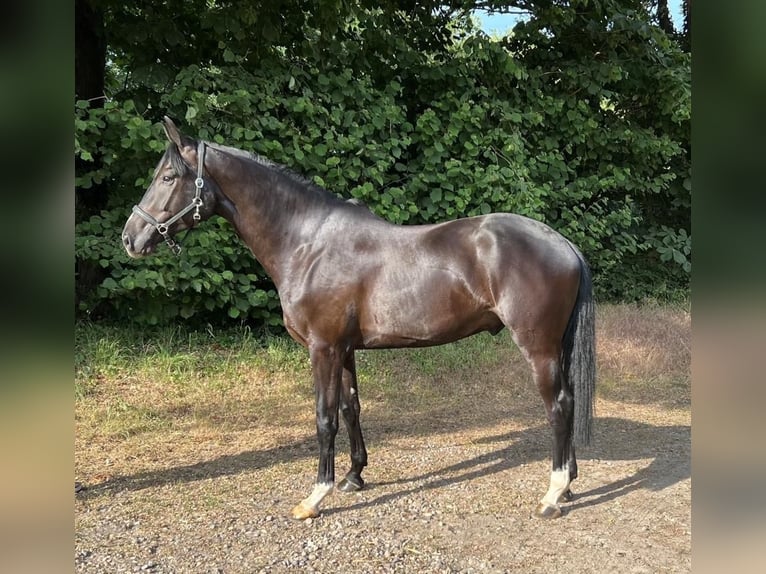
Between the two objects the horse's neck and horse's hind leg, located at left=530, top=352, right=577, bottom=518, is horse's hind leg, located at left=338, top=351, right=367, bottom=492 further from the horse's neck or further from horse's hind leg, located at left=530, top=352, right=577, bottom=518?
horse's hind leg, located at left=530, top=352, right=577, bottom=518

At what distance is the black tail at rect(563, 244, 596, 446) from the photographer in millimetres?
3480

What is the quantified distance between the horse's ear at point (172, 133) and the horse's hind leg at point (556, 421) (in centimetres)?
232

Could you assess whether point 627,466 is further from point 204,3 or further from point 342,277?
point 204,3

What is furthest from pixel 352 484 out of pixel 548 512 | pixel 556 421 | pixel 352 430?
pixel 556 421

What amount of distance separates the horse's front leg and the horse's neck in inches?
22.0

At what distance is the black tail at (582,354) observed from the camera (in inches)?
137

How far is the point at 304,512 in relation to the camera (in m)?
3.38

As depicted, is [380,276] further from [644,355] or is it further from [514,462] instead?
[644,355]

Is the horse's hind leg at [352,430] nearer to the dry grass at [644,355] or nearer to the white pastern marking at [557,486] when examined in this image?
the white pastern marking at [557,486]

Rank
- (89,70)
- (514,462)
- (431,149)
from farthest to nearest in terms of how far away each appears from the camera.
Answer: (431,149) < (89,70) < (514,462)

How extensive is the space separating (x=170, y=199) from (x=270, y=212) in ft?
1.84

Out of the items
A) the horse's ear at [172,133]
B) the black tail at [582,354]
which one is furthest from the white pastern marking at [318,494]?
the horse's ear at [172,133]

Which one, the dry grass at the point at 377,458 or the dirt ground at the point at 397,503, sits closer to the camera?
the dirt ground at the point at 397,503
